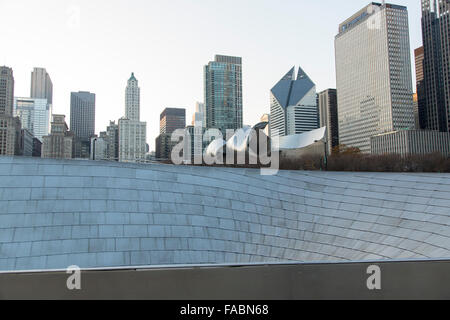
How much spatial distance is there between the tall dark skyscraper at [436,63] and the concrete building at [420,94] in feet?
4.64

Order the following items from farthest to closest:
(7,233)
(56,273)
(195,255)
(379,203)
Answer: (379,203), (195,255), (7,233), (56,273)

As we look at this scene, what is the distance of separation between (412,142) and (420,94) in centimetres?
7157

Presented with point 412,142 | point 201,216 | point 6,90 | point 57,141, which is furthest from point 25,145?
point 201,216

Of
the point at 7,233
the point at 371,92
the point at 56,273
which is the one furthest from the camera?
the point at 371,92

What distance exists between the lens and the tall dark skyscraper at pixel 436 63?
164250 mm

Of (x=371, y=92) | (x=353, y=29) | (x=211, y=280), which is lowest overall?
(x=211, y=280)

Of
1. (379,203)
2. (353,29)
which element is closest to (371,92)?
(353,29)

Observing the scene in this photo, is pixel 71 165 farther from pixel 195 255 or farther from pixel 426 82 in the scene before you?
pixel 426 82

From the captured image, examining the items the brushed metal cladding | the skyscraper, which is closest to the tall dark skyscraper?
the brushed metal cladding

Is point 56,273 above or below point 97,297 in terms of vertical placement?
above

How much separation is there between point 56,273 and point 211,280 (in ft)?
4.94

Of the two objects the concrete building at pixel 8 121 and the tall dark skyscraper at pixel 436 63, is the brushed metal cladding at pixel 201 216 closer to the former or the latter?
the concrete building at pixel 8 121

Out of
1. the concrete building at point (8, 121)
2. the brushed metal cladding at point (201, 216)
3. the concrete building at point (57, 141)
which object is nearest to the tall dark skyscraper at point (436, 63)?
the brushed metal cladding at point (201, 216)
